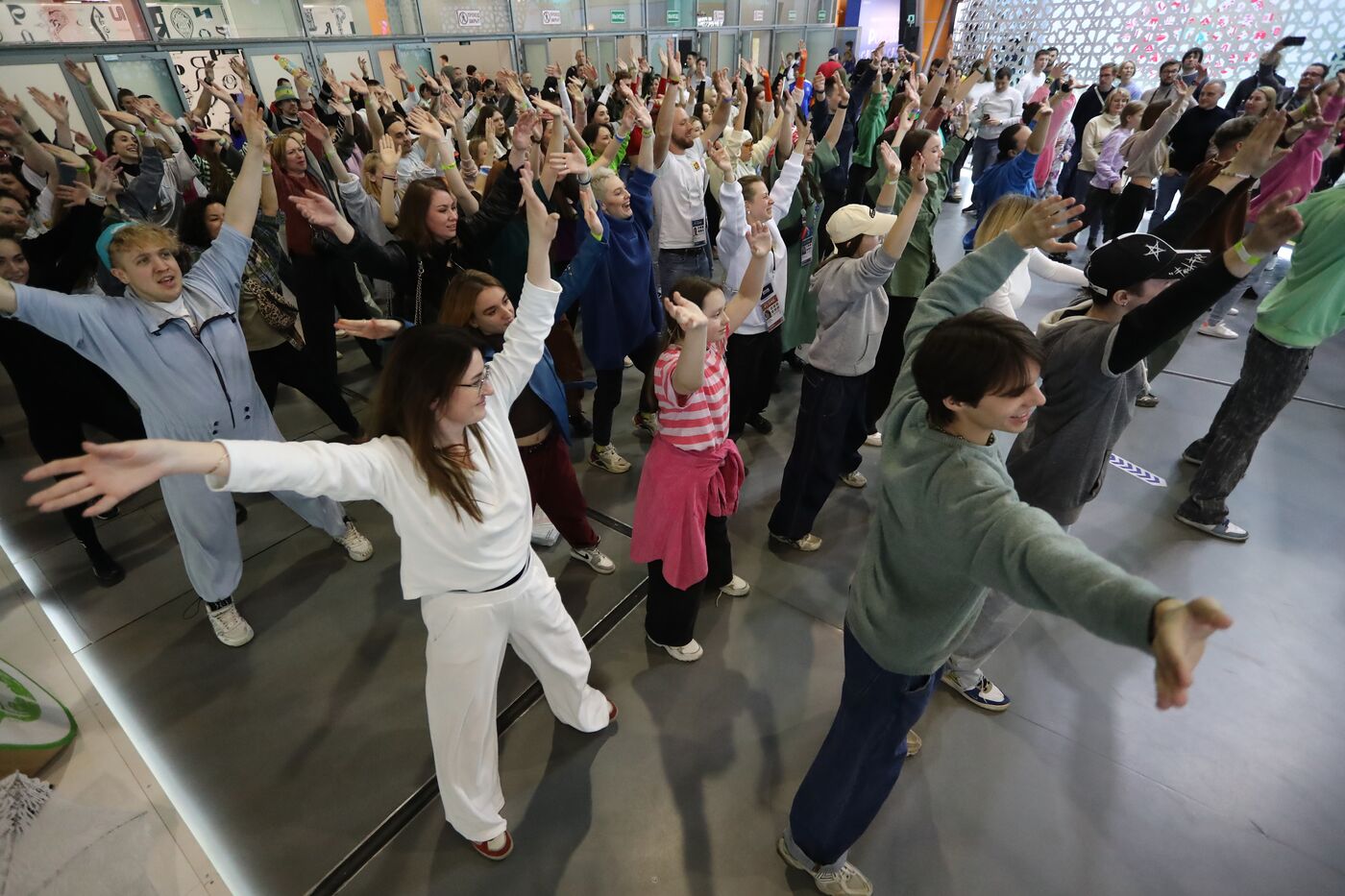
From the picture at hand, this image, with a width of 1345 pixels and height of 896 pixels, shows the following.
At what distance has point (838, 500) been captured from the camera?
11.7 feet

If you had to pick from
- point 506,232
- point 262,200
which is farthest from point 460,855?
point 262,200

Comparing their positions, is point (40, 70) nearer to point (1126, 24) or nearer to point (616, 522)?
point (616, 522)

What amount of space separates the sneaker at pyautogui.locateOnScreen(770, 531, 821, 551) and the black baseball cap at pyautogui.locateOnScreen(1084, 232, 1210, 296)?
1.68m

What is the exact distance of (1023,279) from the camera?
2.86 m

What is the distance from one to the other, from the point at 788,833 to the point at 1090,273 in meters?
1.93

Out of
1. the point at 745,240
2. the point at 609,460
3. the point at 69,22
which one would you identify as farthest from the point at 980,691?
the point at 69,22

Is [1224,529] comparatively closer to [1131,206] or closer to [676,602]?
[676,602]

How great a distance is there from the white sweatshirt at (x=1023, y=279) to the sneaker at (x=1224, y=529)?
153 centimetres

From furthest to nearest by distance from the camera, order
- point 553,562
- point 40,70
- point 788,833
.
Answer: point 40,70, point 553,562, point 788,833

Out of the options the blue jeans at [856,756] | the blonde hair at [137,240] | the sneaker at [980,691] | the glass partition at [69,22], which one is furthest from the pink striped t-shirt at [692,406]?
the glass partition at [69,22]

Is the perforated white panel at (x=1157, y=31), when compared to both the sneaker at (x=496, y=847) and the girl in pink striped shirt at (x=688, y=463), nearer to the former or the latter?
the girl in pink striped shirt at (x=688, y=463)

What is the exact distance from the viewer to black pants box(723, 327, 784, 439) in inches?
136

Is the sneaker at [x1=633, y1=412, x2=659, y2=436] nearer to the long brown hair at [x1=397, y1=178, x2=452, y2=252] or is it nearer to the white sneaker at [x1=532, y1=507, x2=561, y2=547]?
the white sneaker at [x1=532, y1=507, x2=561, y2=547]

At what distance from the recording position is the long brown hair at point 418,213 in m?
2.86
